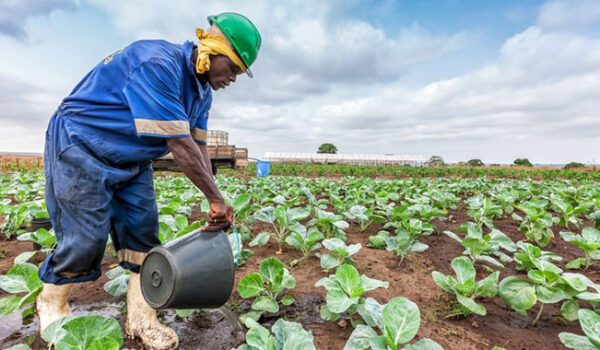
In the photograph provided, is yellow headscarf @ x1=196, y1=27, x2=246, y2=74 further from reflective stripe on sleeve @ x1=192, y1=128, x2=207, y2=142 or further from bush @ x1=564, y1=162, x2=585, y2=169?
bush @ x1=564, y1=162, x2=585, y2=169

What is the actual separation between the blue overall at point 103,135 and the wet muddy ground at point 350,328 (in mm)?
529

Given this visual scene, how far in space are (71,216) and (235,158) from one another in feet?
22.9

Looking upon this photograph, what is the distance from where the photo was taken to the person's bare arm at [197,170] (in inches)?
56.5

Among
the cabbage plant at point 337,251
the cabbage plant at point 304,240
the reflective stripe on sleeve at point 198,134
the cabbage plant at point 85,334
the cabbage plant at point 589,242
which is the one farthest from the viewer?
the cabbage plant at point 304,240

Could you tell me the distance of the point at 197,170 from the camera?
1.47m

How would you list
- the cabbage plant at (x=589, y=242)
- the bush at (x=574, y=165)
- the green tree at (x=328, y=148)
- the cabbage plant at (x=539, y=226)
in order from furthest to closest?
the green tree at (x=328, y=148)
the bush at (x=574, y=165)
the cabbage plant at (x=539, y=226)
the cabbage plant at (x=589, y=242)

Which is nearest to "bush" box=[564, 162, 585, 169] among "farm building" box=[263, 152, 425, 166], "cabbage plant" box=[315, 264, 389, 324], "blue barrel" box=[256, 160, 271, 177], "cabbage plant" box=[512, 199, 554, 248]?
"farm building" box=[263, 152, 425, 166]

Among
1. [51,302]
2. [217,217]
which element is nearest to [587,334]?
[217,217]

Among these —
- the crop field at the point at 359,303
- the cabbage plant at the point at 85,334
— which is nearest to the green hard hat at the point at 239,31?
the crop field at the point at 359,303

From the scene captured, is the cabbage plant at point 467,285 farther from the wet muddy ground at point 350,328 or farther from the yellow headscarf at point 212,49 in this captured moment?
the yellow headscarf at point 212,49

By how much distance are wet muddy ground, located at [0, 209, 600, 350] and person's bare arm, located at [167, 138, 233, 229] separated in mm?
662

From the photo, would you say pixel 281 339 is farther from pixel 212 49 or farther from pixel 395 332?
pixel 212 49

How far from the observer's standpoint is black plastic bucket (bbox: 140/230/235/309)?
1.39 metres

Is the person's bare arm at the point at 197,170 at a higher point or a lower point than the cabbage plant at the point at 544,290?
higher
